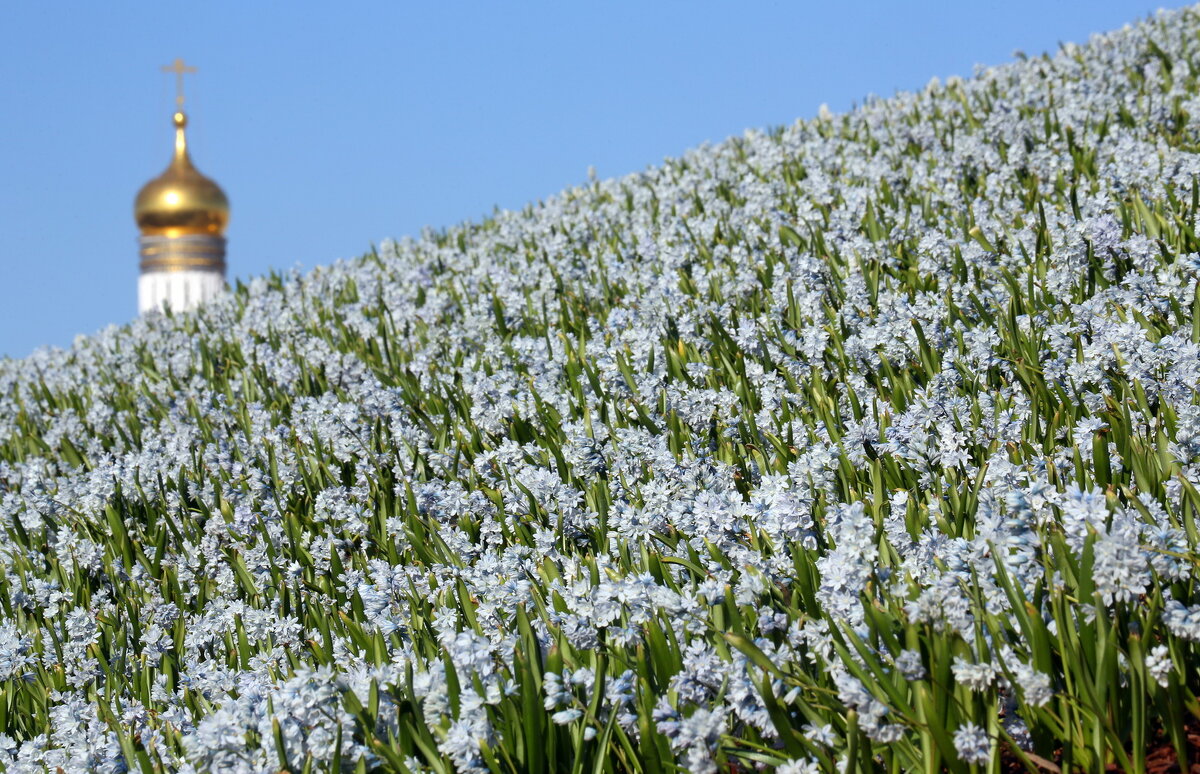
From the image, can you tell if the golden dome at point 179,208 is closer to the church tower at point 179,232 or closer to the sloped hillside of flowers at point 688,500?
the church tower at point 179,232

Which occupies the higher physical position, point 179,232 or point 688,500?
point 179,232

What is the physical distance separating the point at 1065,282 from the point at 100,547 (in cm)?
482

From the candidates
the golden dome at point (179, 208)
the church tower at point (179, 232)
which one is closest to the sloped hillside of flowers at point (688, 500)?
the church tower at point (179, 232)

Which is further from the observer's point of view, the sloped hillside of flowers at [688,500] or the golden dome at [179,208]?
the golden dome at [179,208]

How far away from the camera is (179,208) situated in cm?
5009

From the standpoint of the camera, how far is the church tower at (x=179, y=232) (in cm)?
4872

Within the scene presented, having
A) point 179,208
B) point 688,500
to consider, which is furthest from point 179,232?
point 688,500

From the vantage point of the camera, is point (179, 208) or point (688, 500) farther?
point (179, 208)

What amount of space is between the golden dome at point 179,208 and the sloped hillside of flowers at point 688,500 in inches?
1724

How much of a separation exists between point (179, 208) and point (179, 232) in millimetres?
1092

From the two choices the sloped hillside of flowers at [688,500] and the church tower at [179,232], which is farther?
the church tower at [179,232]

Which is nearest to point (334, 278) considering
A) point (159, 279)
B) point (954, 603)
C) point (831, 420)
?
point (831, 420)

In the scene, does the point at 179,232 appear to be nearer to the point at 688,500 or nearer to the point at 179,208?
the point at 179,208

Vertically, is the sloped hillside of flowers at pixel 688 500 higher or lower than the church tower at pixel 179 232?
lower
